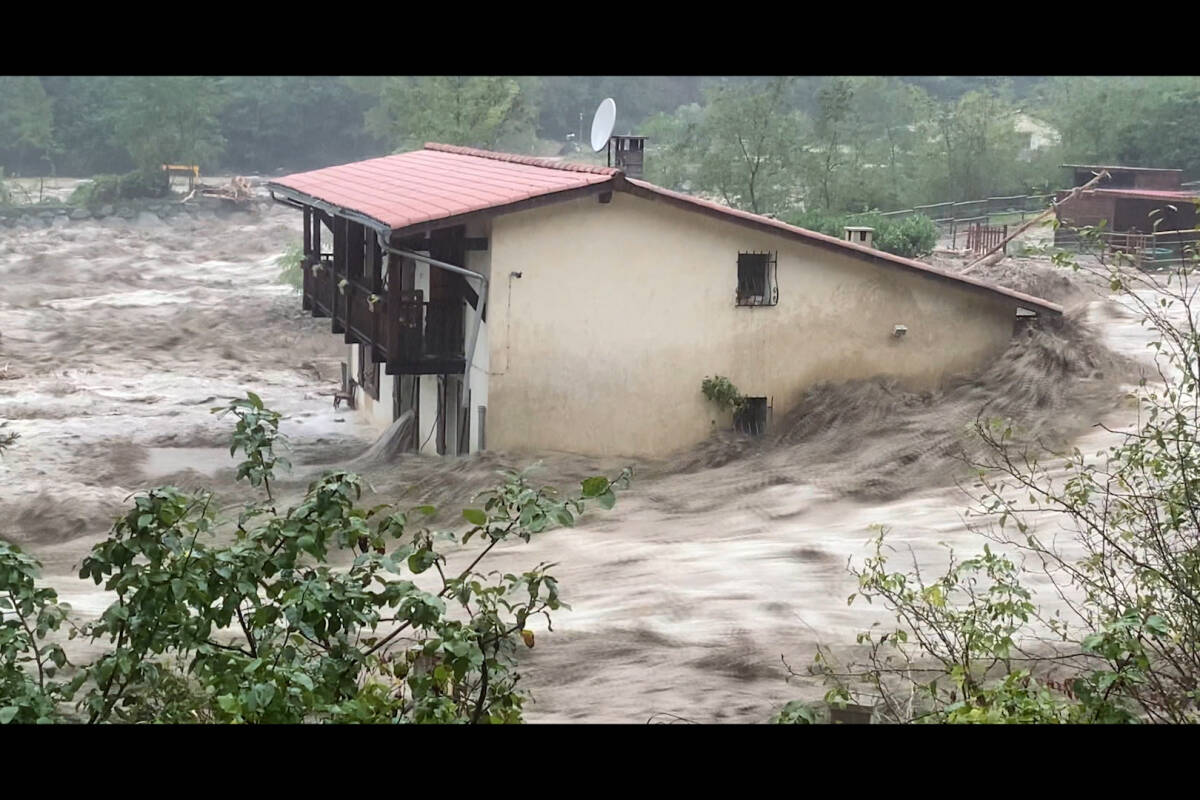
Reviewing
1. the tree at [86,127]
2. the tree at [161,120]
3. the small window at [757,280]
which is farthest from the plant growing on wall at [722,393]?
the tree at [86,127]

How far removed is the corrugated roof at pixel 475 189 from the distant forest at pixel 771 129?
28.0 feet

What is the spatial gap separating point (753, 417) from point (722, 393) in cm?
78

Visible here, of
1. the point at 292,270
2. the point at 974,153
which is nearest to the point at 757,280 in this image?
the point at 974,153

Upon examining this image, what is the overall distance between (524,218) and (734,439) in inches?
158

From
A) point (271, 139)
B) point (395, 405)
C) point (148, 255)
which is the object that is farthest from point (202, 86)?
point (395, 405)

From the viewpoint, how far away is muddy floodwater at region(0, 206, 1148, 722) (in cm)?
1057

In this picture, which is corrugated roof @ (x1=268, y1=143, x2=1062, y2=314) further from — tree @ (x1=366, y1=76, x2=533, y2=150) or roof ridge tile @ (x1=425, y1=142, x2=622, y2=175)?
tree @ (x1=366, y1=76, x2=533, y2=150)

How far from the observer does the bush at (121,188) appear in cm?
5372

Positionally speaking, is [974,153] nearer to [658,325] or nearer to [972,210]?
[972,210]

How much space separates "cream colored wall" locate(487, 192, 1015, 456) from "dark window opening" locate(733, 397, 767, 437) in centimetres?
14

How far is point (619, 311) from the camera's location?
17984mm

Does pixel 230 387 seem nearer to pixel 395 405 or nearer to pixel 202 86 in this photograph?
pixel 395 405

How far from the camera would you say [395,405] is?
2164 centimetres

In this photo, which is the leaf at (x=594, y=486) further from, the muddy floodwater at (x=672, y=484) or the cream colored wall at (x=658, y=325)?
the cream colored wall at (x=658, y=325)
